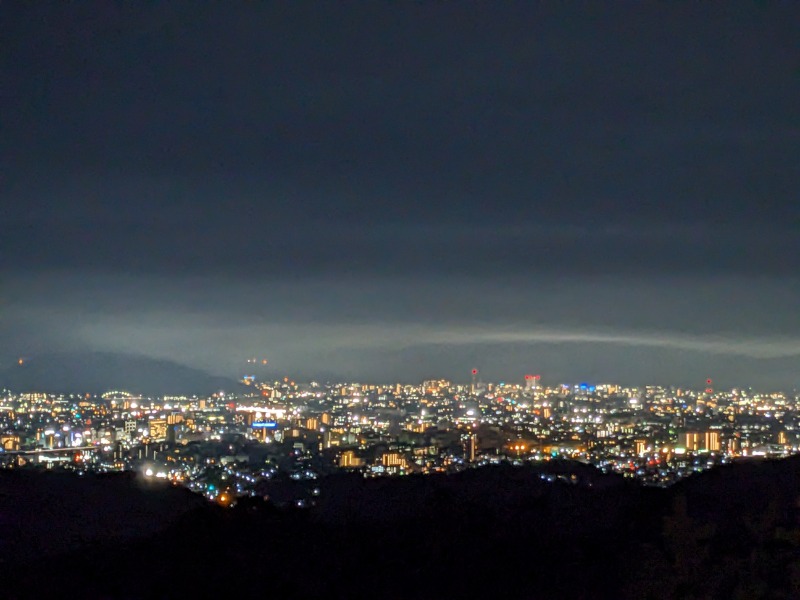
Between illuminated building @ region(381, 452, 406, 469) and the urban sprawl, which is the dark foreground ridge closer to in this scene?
the urban sprawl

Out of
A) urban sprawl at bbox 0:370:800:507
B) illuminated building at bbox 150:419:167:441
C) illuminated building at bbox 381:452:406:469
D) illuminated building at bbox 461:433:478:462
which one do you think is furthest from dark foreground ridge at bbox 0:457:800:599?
illuminated building at bbox 150:419:167:441

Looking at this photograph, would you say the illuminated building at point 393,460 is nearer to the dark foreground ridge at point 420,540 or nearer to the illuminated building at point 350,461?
the illuminated building at point 350,461

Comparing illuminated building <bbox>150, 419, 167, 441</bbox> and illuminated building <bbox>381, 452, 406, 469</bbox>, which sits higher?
illuminated building <bbox>381, 452, 406, 469</bbox>

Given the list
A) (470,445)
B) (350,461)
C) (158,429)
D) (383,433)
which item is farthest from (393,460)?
(158,429)

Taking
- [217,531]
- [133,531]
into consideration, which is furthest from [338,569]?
[133,531]

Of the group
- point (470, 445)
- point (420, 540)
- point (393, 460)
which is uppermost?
point (470, 445)

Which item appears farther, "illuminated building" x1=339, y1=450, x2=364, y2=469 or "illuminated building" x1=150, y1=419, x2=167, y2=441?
"illuminated building" x1=150, y1=419, x2=167, y2=441

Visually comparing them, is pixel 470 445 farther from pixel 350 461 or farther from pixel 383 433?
pixel 383 433

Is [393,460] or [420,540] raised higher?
[393,460]

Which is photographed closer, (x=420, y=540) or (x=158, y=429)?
(x=420, y=540)
